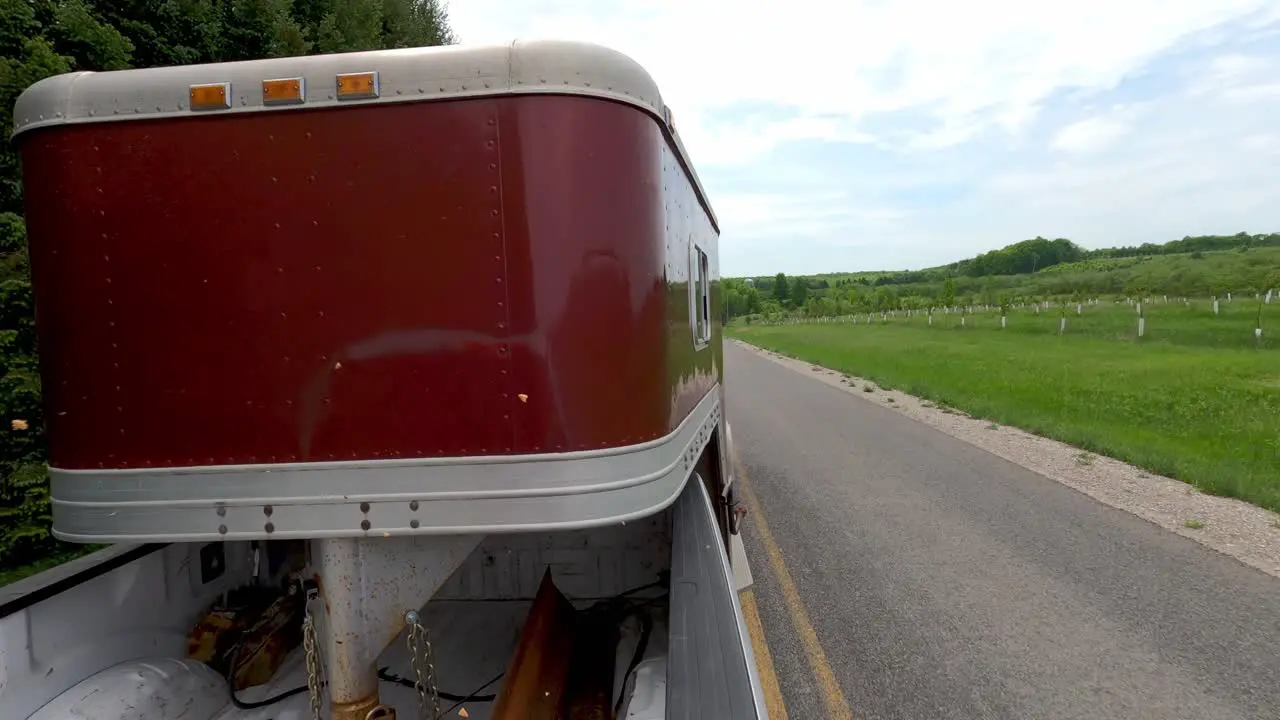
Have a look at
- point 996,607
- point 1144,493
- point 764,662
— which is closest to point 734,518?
point 764,662

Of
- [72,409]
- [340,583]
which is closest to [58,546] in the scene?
[72,409]

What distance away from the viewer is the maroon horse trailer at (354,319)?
260cm

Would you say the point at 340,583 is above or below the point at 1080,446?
above

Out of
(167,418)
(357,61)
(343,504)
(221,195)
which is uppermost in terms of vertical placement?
(357,61)

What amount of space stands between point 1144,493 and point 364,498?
376 inches

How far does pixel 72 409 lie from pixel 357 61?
1582mm

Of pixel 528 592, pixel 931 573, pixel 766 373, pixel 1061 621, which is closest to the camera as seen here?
pixel 528 592

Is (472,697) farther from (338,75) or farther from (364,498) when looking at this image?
(338,75)

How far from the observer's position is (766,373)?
28.0 metres

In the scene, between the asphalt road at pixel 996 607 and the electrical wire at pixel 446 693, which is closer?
the electrical wire at pixel 446 693

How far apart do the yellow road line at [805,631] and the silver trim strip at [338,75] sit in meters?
3.63

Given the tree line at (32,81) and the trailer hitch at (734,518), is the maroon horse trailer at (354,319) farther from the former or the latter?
the trailer hitch at (734,518)

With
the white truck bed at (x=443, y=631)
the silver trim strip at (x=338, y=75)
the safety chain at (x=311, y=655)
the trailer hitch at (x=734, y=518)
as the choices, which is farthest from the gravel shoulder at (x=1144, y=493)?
Result: the safety chain at (x=311, y=655)

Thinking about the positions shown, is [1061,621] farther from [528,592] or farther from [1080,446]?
[1080,446]
